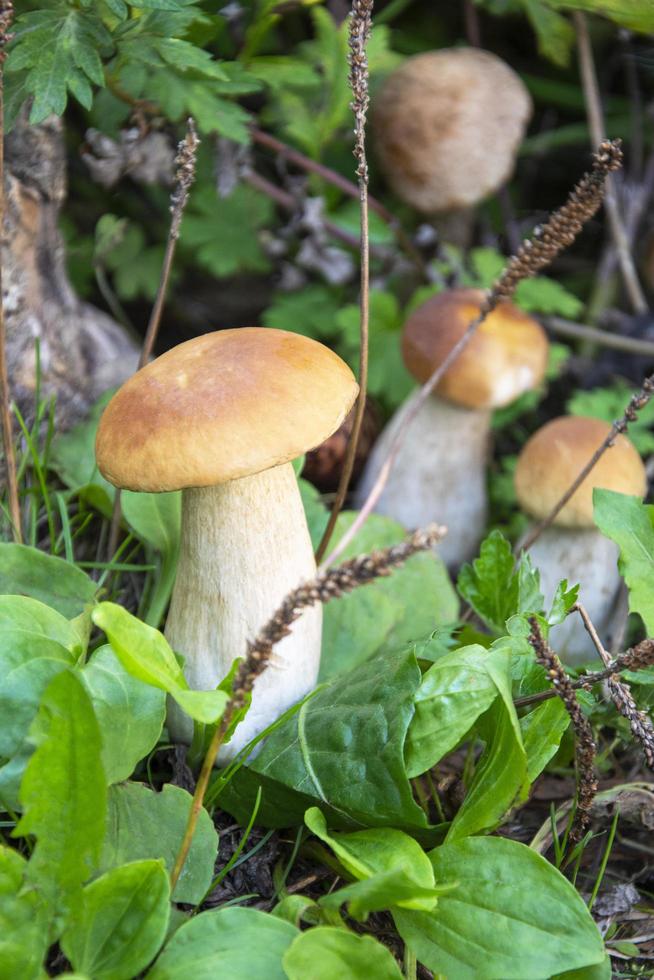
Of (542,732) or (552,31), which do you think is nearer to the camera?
(542,732)

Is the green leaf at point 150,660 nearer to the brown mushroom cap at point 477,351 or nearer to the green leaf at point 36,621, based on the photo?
the green leaf at point 36,621

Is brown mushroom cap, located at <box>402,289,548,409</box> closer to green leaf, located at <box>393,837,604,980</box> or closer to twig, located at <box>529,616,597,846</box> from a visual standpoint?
twig, located at <box>529,616,597,846</box>

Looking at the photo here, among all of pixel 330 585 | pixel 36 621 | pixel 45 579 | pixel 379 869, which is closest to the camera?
pixel 330 585

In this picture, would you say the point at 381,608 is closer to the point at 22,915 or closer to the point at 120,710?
the point at 120,710

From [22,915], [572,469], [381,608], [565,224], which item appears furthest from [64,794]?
[572,469]

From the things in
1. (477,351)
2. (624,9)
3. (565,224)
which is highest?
(624,9)

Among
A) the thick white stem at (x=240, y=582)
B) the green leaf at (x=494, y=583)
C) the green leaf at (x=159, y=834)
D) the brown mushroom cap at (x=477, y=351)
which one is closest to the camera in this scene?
the green leaf at (x=159, y=834)

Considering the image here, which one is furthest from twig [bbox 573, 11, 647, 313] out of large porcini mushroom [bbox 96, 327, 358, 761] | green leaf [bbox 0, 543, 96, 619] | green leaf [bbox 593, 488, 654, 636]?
green leaf [bbox 0, 543, 96, 619]

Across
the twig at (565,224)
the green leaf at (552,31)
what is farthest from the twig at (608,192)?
the twig at (565,224)
